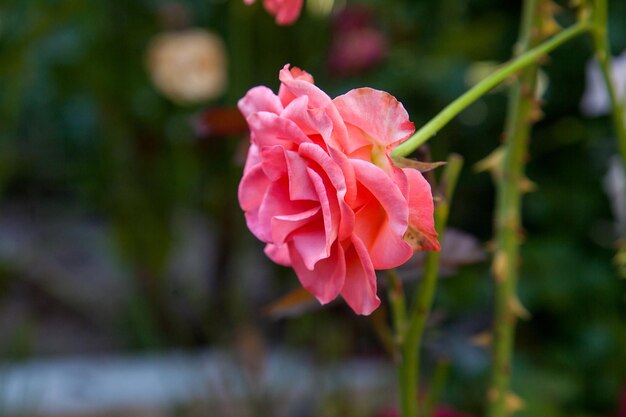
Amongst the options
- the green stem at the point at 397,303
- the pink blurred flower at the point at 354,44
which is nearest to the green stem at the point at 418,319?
the green stem at the point at 397,303

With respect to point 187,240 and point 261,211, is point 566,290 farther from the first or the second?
point 187,240

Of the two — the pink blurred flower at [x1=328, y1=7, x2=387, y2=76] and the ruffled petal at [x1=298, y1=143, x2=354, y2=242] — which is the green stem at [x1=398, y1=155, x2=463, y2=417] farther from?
the pink blurred flower at [x1=328, y1=7, x2=387, y2=76]

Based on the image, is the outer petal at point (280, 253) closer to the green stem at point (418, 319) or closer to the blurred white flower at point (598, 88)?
the green stem at point (418, 319)

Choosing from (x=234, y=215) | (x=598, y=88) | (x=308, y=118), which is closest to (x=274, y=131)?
(x=308, y=118)

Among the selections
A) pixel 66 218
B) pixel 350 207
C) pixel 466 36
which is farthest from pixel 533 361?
pixel 66 218

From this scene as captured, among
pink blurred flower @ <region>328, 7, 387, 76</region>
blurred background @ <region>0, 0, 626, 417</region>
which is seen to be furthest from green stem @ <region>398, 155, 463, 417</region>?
pink blurred flower @ <region>328, 7, 387, 76</region>

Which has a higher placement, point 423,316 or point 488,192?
point 423,316
